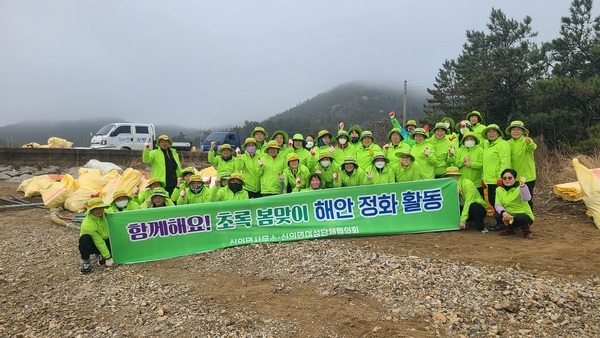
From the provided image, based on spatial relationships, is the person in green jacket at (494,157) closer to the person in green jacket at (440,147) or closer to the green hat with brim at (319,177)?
the person in green jacket at (440,147)

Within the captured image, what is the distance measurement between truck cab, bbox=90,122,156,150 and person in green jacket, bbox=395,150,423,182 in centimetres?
1697

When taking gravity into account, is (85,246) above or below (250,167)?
below

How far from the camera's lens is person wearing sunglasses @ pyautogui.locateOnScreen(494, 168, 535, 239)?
19.4 feet

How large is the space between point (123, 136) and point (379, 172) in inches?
708

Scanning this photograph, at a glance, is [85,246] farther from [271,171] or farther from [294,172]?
[294,172]

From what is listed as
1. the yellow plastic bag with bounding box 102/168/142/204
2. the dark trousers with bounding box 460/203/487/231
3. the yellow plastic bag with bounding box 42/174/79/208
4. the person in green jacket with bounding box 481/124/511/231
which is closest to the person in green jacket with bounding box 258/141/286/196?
the dark trousers with bounding box 460/203/487/231

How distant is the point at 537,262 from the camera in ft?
15.9

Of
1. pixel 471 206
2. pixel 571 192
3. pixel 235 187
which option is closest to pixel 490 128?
pixel 471 206

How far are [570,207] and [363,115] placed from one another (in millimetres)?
65694

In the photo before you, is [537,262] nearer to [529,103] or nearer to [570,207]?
[570,207]

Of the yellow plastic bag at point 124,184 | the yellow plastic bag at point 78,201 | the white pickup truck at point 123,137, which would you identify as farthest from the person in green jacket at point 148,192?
the white pickup truck at point 123,137

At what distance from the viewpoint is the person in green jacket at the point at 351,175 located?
689 centimetres

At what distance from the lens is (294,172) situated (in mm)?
7105

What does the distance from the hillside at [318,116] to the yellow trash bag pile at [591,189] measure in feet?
132
